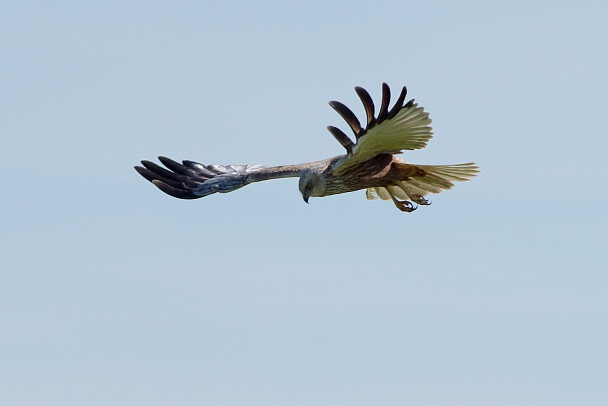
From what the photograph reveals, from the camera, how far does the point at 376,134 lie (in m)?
11.0

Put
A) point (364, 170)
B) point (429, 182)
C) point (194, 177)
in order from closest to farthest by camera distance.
Result: point (364, 170), point (429, 182), point (194, 177)

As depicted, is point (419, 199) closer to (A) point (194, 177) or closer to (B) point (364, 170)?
(B) point (364, 170)

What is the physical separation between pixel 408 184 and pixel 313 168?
1.34 metres

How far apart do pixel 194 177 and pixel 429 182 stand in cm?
351

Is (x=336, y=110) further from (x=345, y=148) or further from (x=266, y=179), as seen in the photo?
(x=266, y=179)

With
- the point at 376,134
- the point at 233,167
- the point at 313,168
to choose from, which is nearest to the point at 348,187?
the point at 313,168

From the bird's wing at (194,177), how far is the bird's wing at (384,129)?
8.47 feet

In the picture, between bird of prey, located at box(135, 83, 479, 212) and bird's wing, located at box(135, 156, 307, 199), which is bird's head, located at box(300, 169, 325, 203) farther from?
bird's wing, located at box(135, 156, 307, 199)

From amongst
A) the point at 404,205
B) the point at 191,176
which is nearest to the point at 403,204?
the point at 404,205

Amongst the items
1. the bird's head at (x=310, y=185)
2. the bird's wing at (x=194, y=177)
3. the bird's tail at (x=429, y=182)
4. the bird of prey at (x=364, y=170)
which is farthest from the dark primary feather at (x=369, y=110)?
the bird's wing at (x=194, y=177)

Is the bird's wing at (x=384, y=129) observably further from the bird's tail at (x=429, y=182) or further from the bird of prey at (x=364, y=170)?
the bird's tail at (x=429, y=182)

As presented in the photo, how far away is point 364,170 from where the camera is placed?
11828mm

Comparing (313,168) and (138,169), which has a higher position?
(138,169)

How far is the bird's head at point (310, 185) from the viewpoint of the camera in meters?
12.0
